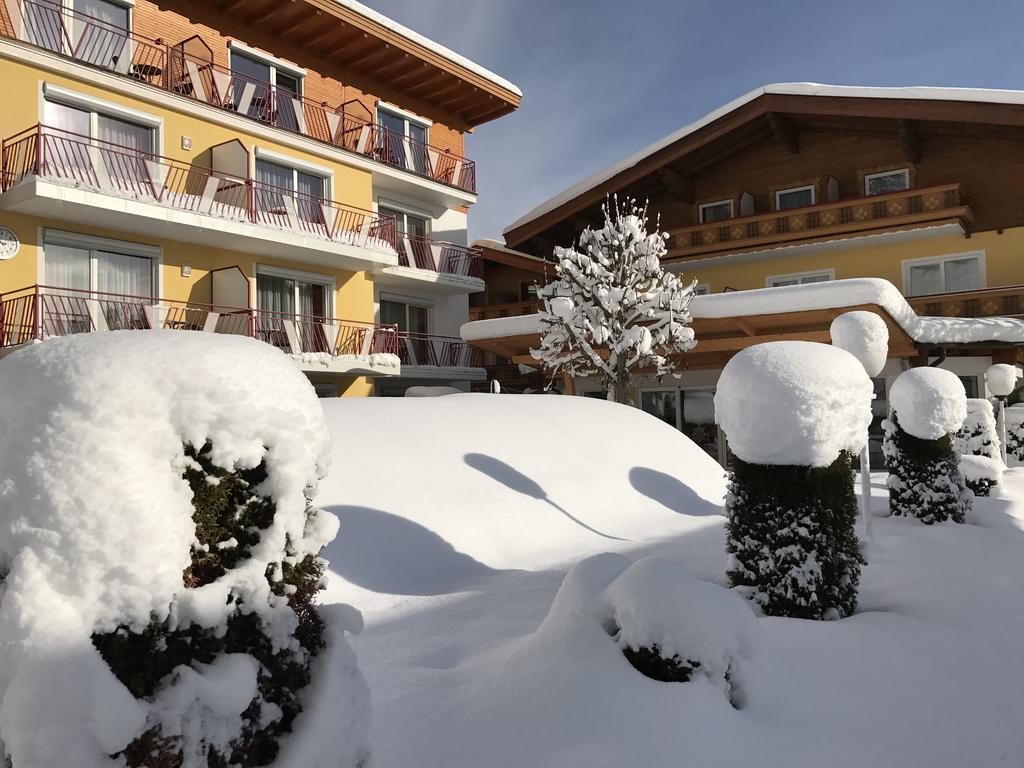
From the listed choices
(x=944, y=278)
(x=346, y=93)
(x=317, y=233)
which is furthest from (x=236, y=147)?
(x=944, y=278)

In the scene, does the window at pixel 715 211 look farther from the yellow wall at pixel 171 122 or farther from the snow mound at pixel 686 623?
the snow mound at pixel 686 623

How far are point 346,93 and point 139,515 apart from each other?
21620mm

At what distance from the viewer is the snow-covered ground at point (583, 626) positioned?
368 cm

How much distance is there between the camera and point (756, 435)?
582 centimetres

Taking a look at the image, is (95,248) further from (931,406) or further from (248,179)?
(931,406)

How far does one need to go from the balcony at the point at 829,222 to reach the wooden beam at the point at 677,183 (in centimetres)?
216

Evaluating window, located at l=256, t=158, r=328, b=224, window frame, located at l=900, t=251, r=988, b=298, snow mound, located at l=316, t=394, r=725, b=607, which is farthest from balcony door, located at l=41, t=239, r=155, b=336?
window frame, located at l=900, t=251, r=988, b=298

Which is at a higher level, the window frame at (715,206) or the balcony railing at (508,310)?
the window frame at (715,206)

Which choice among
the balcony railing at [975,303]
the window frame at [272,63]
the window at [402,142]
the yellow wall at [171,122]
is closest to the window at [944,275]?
the balcony railing at [975,303]

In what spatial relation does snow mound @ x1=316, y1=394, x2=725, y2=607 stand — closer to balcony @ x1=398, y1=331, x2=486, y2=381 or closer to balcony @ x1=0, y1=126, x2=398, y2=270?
balcony @ x1=0, y1=126, x2=398, y2=270

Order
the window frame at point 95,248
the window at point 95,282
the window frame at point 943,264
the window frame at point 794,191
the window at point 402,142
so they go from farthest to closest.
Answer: the window frame at point 794,191 < the window at point 402,142 < the window frame at point 943,264 < the window frame at point 95,248 < the window at point 95,282

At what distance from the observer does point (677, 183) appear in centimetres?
2584

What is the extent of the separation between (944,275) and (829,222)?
368 cm

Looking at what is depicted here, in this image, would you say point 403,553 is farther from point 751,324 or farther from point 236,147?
point 236,147
